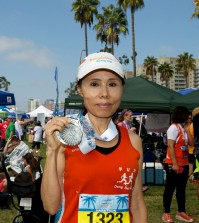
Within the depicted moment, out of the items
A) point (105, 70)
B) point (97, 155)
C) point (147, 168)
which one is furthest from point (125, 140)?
point (147, 168)

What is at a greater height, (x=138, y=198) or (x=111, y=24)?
(x=111, y=24)

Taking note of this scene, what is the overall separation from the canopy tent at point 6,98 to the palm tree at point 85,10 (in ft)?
116

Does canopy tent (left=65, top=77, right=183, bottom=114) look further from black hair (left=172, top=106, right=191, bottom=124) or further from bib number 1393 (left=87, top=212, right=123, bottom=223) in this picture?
bib number 1393 (left=87, top=212, right=123, bottom=223)

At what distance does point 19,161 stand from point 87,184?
7.07 m

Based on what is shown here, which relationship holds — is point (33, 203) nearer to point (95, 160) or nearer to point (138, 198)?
point (138, 198)

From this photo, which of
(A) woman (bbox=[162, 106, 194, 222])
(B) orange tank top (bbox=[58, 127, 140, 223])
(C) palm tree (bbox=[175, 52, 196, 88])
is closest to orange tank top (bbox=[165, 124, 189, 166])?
(A) woman (bbox=[162, 106, 194, 222])

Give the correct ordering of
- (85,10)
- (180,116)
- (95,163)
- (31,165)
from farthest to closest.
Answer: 1. (85,10)
2. (31,165)
3. (180,116)
4. (95,163)

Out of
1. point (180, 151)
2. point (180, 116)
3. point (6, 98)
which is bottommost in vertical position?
point (180, 151)

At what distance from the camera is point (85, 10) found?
44406 mm

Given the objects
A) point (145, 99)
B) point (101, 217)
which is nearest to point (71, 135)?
point (101, 217)

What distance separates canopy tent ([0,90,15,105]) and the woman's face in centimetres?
863

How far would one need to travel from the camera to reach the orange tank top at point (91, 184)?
170 centimetres

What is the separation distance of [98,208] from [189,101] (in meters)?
7.68

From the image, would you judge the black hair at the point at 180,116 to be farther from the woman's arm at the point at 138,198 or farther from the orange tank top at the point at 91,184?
the orange tank top at the point at 91,184
